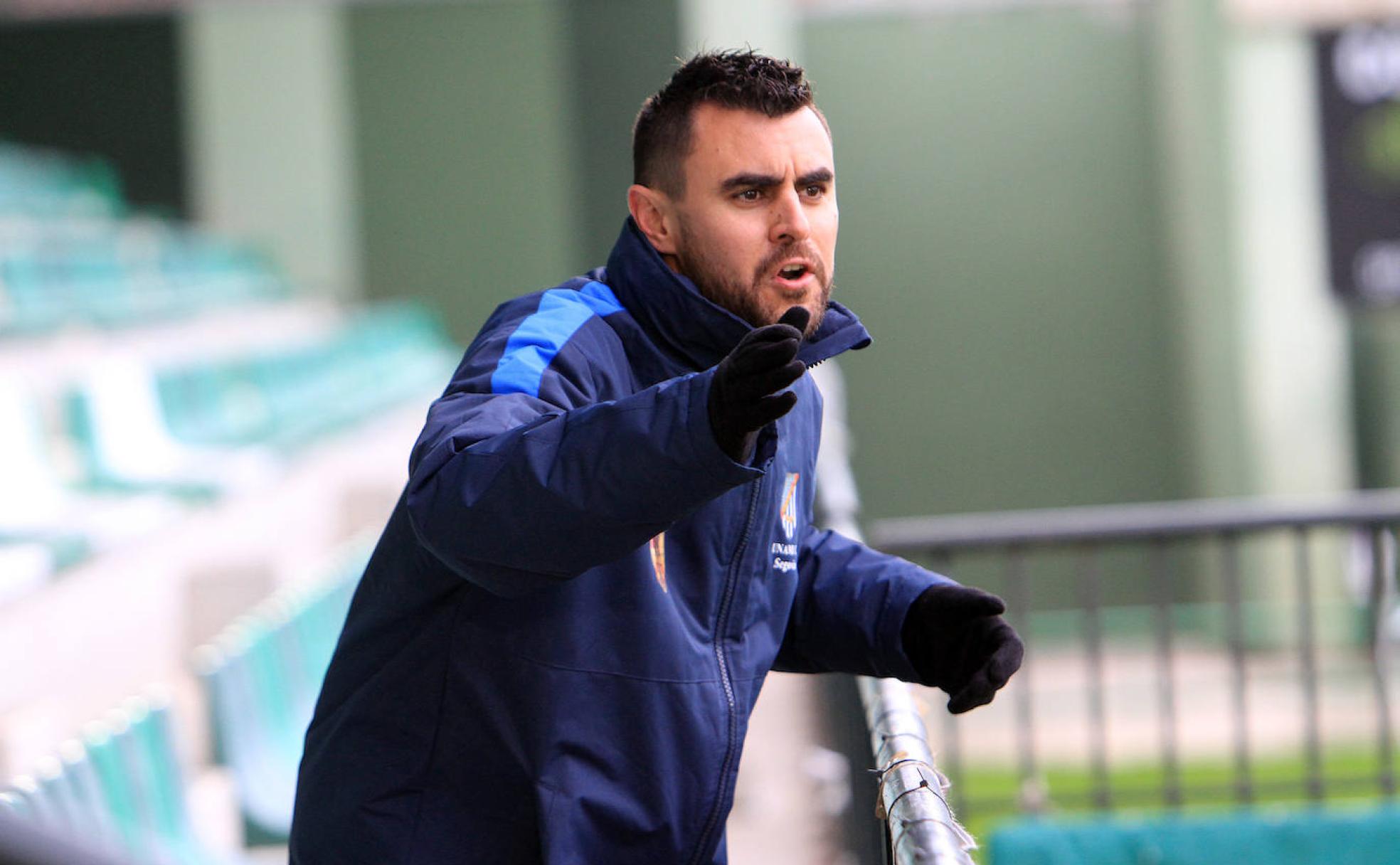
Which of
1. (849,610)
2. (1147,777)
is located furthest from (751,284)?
(1147,777)

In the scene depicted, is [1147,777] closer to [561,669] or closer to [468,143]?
[561,669]

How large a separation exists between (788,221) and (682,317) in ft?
0.41

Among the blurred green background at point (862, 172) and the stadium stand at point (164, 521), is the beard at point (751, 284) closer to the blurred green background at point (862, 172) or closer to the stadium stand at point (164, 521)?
the stadium stand at point (164, 521)

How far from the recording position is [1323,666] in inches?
345

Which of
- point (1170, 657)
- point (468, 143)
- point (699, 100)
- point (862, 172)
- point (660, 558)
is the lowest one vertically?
point (1170, 657)

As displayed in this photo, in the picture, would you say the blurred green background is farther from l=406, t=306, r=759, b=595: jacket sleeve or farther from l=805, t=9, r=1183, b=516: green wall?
l=406, t=306, r=759, b=595: jacket sleeve

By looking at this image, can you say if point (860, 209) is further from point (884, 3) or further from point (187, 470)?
point (187, 470)

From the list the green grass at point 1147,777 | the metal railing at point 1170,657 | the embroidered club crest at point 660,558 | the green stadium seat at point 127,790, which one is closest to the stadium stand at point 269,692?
the green stadium seat at point 127,790

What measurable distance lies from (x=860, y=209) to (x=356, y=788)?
31.9 ft

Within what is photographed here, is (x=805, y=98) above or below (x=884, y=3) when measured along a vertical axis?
below

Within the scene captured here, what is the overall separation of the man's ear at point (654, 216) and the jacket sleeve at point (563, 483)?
28cm

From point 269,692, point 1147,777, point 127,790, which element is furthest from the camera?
point 1147,777

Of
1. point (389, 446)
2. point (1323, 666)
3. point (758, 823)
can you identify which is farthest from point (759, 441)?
point (1323, 666)

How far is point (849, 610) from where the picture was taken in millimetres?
1689
